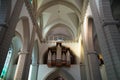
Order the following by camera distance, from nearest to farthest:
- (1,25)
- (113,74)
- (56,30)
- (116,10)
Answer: (113,74) → (1,25) → (116,10) → (56,30)

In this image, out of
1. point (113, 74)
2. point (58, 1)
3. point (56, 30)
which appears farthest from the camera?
point (56, 30)

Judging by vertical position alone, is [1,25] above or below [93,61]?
above

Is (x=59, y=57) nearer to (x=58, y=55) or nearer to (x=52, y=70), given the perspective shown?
(x=58, y=55)

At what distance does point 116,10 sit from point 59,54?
732 centimetres

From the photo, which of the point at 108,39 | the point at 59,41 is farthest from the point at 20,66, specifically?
the point at 59,41

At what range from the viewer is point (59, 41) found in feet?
50.8

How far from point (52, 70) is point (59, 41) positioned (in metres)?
3.64

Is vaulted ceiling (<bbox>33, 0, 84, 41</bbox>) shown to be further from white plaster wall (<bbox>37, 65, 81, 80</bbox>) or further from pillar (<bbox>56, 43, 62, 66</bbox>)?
white plaster wall (<bbox>37, 65, 81, 80</bbox>)

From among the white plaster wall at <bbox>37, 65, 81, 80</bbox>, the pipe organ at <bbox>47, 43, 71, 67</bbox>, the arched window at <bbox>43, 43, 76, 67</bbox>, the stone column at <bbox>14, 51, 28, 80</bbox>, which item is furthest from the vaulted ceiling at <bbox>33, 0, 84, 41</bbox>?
the stone column at <bbox>14, 51, 28, 80</bbox>

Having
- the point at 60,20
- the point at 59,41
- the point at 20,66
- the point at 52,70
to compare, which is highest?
the point at 60,20

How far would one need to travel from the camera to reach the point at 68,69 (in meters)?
13.6

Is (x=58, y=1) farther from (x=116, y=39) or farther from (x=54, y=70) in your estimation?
(x=116, y=39)

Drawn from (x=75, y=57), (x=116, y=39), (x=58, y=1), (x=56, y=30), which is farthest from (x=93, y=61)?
(x=56, y=30)

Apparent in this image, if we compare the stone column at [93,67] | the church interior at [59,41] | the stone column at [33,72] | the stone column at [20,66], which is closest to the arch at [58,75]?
the church interior at [59,41]
